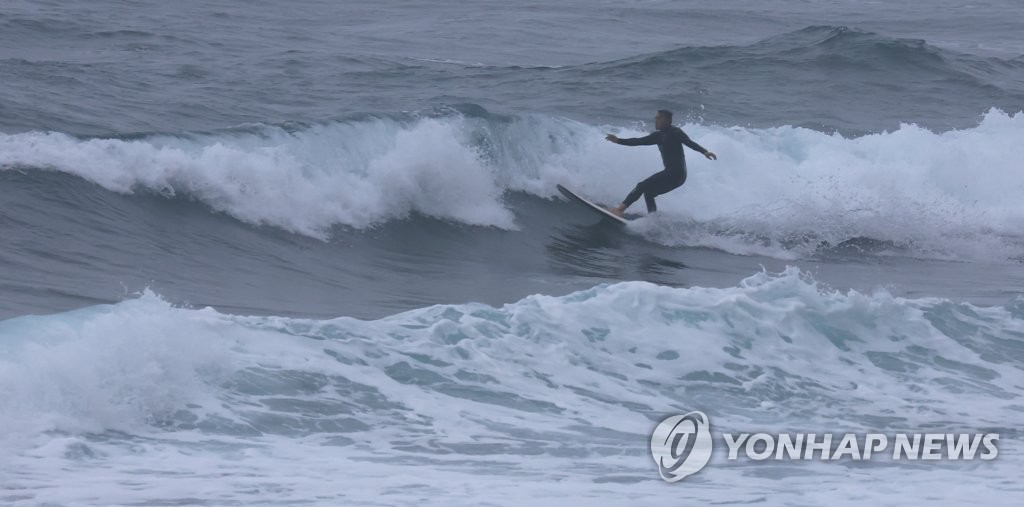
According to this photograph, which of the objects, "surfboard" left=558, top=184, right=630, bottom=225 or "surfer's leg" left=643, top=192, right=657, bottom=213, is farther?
"surfboard" left=558, top=184, right=630, bottom=225

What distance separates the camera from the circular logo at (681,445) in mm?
6500

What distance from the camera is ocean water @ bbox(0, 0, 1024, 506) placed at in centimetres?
632

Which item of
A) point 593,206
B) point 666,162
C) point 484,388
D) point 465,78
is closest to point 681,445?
point 484,388

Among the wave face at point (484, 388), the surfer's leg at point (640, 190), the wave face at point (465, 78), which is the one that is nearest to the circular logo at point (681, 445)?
the wave face at point (484, 388)

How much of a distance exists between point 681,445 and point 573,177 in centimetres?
767

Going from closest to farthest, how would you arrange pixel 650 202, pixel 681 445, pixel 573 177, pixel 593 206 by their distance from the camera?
pixel 681 445
pixel 650 202
pixel 593 206
pixel 573 177

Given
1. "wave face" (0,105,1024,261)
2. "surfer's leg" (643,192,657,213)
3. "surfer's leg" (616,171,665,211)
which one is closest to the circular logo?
"wave face" (0,105,1024,261)

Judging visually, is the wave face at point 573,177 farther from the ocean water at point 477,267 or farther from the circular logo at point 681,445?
the circular logo at point 681,445

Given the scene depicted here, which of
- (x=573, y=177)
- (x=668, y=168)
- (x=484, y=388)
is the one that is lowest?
(x=484, y=388)

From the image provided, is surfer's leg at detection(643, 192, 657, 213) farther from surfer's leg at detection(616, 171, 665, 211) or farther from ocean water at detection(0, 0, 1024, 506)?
ocean water at detection(0, 0, 1024, 506)

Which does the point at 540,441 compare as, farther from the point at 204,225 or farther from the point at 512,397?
the point at 204,225

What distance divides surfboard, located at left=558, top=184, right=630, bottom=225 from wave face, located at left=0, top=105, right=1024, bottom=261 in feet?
0.81

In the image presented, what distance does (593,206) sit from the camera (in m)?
13.4

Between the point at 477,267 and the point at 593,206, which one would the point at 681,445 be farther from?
the point at 593,206
